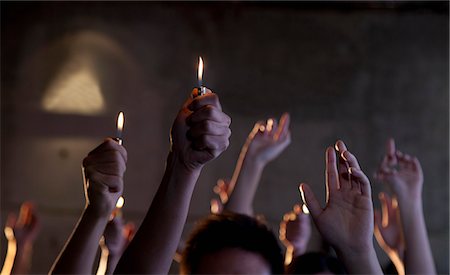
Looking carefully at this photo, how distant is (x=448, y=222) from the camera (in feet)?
15.8

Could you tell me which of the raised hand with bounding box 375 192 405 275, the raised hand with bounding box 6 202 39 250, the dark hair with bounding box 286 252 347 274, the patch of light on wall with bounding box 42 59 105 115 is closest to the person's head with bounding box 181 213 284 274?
the dark hair with bounding box 286 252 347 274

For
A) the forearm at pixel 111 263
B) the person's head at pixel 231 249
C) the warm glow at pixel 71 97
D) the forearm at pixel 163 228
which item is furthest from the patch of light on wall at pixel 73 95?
the forearm at pixel 163 228

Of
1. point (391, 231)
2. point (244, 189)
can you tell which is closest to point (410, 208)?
point (391, 231)

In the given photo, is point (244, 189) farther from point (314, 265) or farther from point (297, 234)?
point (314, 265)

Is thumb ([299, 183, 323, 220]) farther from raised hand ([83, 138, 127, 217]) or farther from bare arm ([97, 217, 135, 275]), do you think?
bare arm ([97, 217, 135, 275])

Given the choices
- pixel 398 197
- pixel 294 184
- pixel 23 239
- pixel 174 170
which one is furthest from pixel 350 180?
pixel 294 184

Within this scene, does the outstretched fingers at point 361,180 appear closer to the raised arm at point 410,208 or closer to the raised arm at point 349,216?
the raised arm at point 349,216

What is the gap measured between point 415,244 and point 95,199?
39.3 inches

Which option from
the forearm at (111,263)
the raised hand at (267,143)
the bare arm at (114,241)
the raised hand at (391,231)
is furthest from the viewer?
the raised hand at (267,143)

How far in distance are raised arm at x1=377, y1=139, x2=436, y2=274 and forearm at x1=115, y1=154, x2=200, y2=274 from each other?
90cm

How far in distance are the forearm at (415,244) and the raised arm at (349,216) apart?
0.68m

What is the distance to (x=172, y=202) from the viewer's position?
1.13 metres

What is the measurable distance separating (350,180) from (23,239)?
4.28 feet

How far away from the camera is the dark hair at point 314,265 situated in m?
1.80
